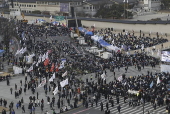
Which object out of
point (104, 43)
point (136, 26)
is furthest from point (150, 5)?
point (104, 43)

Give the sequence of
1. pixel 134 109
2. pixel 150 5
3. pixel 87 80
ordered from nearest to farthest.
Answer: pixel 134 109, pixel 87 80, pixel 150 5

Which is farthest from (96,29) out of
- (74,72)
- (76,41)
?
(74,72)

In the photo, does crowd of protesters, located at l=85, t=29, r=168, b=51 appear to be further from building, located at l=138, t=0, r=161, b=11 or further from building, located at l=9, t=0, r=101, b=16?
building, located at l=138, t=0, r=161, b=11

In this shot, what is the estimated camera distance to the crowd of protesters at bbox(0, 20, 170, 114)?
1777 inches

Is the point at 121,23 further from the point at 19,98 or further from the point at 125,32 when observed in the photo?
the point at 19,98

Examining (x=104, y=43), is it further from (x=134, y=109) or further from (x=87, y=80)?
(x=134, y=109)

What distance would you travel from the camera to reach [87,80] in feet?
176

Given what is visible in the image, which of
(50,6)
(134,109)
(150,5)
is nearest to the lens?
(134,109)

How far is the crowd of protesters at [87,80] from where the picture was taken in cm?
4512

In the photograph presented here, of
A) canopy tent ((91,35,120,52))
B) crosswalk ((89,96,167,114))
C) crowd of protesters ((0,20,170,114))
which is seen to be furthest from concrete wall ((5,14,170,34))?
crosswalk ((89,96,167,114))

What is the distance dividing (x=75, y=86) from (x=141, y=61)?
14.6m

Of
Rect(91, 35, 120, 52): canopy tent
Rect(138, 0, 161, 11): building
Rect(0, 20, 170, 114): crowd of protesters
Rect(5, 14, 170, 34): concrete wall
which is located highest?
Rect(138, 0, 161, 11): building

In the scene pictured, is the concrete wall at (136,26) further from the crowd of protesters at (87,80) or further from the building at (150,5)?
the building at (150,5)

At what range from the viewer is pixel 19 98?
4938 cm
